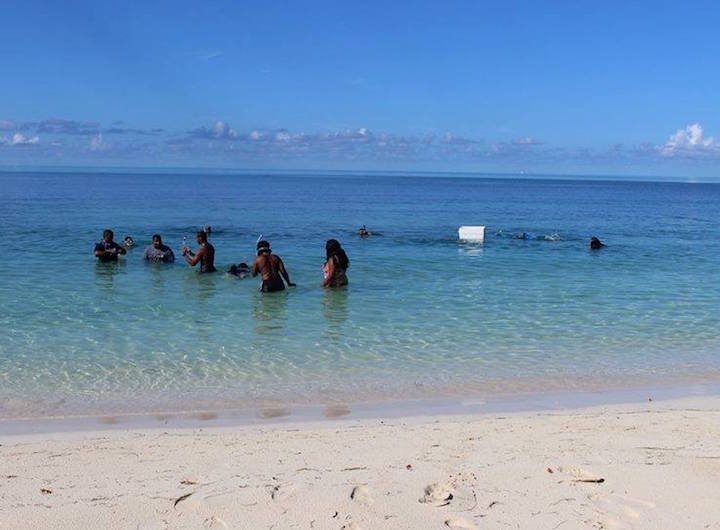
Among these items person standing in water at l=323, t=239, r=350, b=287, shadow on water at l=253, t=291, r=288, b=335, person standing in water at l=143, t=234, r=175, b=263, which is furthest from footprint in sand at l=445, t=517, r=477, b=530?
person standing in water at l=143, t=234, r=175, b=263

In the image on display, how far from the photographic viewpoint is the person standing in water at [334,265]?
1606cm

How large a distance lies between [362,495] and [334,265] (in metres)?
10.7

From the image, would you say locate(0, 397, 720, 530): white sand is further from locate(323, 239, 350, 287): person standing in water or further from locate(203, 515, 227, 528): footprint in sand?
locate(323, 239, 350, 287): person standing in water

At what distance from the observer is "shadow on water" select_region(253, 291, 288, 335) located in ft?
41.4

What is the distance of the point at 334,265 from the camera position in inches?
632

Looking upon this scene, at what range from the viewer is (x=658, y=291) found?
17422 mm

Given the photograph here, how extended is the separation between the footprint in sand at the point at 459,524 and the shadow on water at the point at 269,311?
742 centimetres

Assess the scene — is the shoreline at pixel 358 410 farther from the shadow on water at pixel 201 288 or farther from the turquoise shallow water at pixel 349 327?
the shadow on water at pixel 201 288

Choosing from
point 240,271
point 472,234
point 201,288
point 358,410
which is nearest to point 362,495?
point 358,410

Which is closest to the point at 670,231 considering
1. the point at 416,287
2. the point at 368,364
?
the point at 416,287

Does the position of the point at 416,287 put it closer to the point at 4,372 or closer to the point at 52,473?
the point at 4,372

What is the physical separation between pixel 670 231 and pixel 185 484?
37.1 meters

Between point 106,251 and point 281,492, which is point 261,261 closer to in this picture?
point 106,251

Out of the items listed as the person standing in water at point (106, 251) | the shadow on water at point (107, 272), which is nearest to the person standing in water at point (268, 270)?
the shadow on water at point (107, 272)
